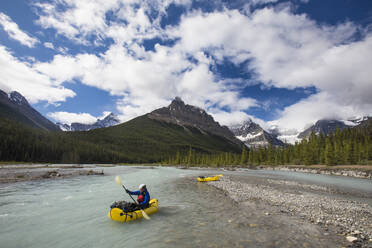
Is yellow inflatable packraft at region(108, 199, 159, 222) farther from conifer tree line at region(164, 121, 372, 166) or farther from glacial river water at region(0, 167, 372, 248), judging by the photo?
conifer tree line at region(164, 121, 372, 166)

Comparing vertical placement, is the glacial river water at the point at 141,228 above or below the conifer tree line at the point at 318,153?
below

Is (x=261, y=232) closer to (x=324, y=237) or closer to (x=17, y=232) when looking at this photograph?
(x=324, y=237)

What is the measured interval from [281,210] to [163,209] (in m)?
11.0

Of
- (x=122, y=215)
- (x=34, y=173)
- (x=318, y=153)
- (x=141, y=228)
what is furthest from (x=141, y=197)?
(x=318, y=153)

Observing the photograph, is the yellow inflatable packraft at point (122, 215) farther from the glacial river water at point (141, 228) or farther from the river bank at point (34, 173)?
the river bank at point (34, 173)

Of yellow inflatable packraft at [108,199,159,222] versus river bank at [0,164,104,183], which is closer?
yellow inflatable packraft at [108,199,159,222]

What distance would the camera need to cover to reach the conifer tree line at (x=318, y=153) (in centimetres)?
8406

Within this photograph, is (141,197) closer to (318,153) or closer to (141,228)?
(141,228)

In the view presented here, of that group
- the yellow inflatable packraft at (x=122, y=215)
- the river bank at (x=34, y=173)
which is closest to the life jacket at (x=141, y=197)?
the yellow inflatable packraft at (x=122, y=215)

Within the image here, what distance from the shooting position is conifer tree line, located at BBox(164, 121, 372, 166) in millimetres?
84062

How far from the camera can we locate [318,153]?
105 metres

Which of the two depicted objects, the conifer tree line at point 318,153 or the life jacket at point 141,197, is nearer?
the life jacket at point 141,197

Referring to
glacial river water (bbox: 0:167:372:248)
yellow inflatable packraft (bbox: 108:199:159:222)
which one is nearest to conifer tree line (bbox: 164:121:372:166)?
glacial river water (bbox: 0:167:372:248)

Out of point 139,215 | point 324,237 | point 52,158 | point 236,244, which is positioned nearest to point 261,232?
point 236,244
